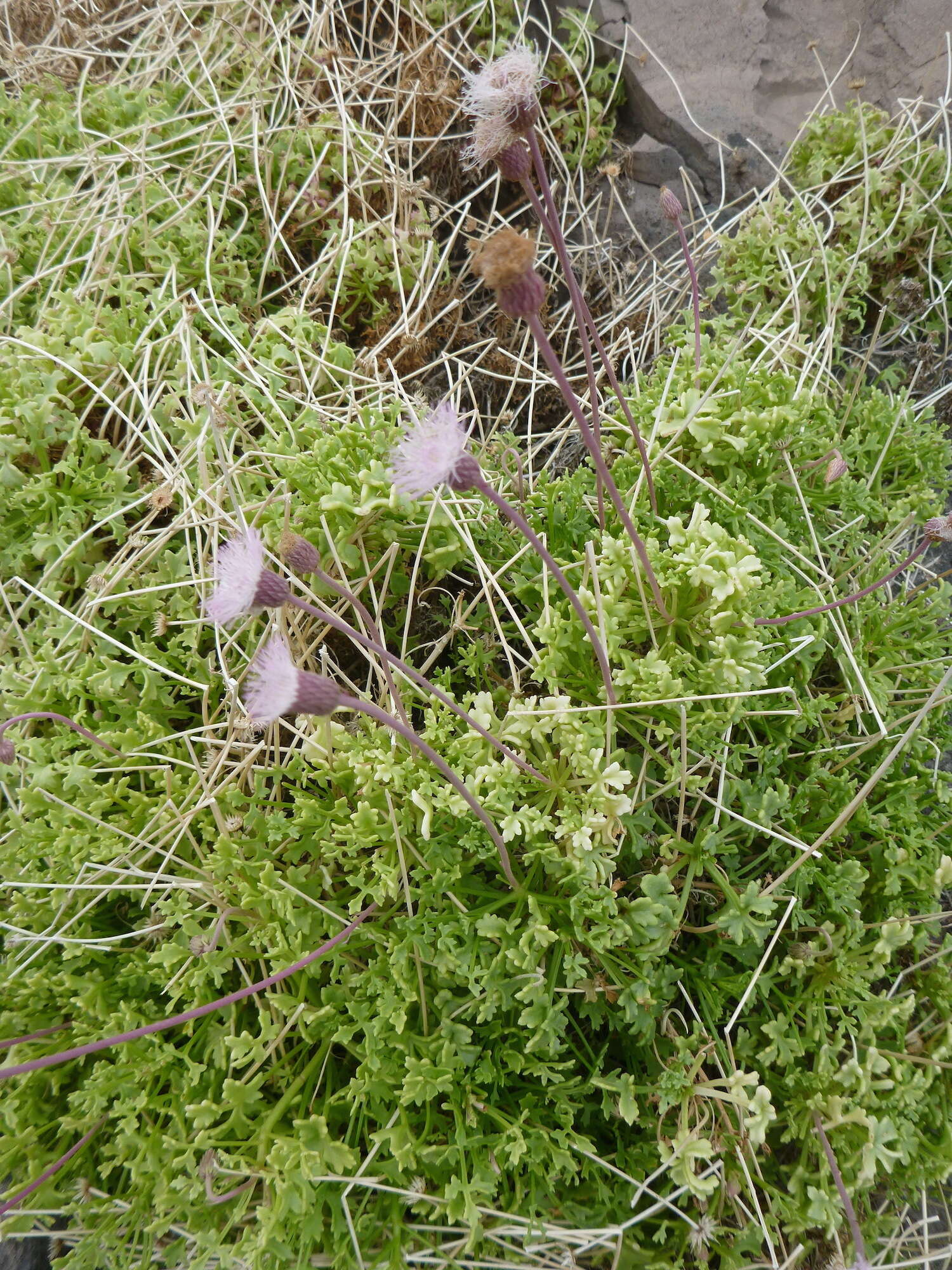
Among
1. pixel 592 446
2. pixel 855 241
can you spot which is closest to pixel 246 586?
pixel 592 446

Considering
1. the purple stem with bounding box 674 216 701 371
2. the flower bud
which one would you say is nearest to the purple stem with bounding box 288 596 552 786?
the flower bud

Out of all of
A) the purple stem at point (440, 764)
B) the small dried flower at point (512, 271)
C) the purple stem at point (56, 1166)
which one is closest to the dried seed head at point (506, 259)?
the small dried flower at point (512, 271)

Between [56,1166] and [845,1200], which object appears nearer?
[845,1200]

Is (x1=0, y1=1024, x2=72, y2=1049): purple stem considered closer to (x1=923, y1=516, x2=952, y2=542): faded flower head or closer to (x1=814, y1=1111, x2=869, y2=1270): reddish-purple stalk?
(x1=814, y1=1111, x2=869, y2=1270): reddish-purple stalk

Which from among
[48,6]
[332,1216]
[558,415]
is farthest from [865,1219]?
[48,6]

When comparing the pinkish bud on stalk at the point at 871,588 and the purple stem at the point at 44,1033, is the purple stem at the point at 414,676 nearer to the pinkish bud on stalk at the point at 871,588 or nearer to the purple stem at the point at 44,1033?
the pinkish bud on stalk at the point at 871,588

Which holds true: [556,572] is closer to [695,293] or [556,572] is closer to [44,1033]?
[695,293]

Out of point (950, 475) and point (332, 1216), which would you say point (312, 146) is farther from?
point (332, 1216)
